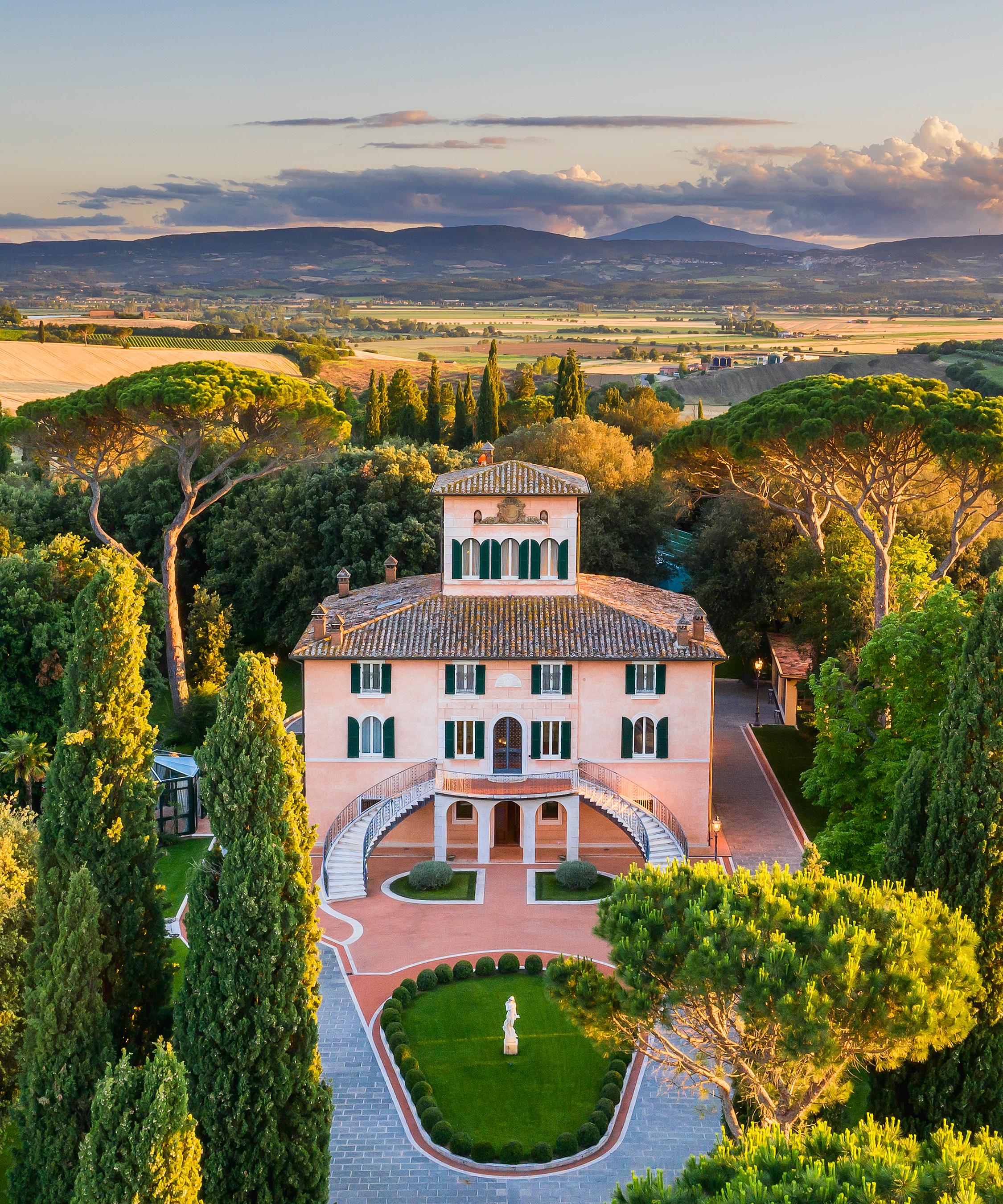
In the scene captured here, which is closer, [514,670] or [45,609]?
[514,670]

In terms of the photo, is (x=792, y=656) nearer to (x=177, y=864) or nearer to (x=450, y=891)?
(x=450, y=891)


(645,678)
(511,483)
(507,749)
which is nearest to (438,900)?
(507,749)

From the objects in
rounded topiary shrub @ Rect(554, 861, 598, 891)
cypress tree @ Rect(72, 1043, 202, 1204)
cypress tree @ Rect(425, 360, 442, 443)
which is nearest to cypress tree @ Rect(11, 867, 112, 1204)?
cypress tree @ Rect(72, 1043, 202, 1204)

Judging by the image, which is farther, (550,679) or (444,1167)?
(550,679)

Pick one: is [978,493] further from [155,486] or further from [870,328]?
[870,328]

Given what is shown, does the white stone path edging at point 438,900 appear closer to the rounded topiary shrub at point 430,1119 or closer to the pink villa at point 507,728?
the pink villa at point 507,728

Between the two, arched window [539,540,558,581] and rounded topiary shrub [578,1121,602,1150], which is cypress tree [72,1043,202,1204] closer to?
rounded topiary shrub [578,1121,602,1150]

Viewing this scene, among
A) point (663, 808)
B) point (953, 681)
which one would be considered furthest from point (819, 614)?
point (953, 681)
